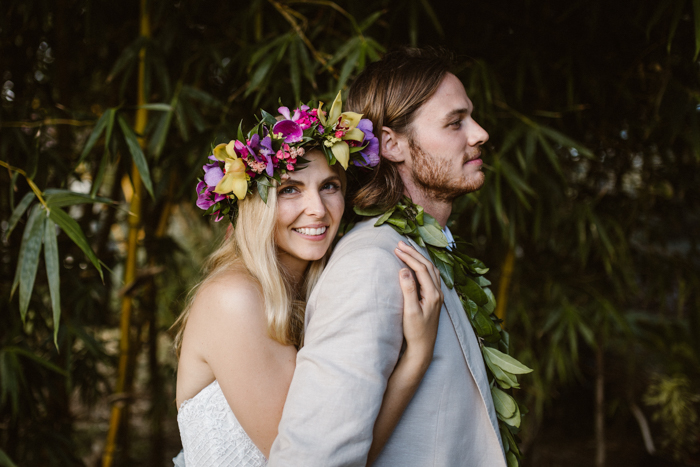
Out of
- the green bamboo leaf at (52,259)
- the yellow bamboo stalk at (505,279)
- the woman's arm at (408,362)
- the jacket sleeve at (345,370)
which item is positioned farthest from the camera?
the yellow bamboo stalk at (505,279)

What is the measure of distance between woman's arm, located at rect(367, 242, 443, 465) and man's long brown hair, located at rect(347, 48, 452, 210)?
29cm

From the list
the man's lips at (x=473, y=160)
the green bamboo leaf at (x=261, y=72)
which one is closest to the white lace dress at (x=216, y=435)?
the man's lips at (x=473, y=160)

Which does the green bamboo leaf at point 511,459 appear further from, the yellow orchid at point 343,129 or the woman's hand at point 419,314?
the yellow orchid at point 343,129

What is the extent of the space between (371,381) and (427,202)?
585 mm

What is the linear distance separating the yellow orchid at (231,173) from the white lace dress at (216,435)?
49cm

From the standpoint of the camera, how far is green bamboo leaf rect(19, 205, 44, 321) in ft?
4.36

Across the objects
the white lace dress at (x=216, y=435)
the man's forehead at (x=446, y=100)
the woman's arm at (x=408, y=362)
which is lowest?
the white lace dress at (x=216, y=435)

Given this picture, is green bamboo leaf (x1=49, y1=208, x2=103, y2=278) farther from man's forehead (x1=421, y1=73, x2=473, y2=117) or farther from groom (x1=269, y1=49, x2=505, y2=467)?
man's forehead (x1=421, y1=73, x2=473, y2=117)

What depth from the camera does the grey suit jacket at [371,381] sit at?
2.77 feet

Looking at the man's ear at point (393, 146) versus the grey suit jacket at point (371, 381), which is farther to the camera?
the man's ear at point (393, 146)

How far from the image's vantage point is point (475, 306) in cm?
119

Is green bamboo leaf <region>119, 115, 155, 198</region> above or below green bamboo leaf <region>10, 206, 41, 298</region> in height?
above

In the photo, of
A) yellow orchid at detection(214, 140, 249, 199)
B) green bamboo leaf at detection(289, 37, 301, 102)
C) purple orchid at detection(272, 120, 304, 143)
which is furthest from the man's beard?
green bamboo leaf at detection(289, 37, 301, 102)

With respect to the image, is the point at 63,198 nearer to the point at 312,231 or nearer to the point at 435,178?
the point at 312,231
